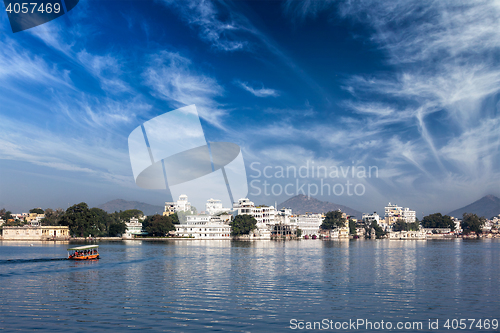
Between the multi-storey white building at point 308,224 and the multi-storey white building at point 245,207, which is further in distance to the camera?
the multi-storey white building at point 308,224

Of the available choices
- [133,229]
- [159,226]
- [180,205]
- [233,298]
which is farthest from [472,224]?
[233,298]

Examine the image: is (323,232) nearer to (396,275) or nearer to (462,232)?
(462,232)

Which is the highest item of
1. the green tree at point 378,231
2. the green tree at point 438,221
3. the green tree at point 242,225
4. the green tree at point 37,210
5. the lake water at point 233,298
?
the green tree at point 37,210

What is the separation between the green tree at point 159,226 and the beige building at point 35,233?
1983 cm

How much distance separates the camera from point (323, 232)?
13938cm

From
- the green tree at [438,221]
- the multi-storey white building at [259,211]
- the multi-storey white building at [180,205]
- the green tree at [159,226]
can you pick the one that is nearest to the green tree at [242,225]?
the multi-storey white building at [259,211]

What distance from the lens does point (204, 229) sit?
100 metres

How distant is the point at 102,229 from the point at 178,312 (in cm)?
9147

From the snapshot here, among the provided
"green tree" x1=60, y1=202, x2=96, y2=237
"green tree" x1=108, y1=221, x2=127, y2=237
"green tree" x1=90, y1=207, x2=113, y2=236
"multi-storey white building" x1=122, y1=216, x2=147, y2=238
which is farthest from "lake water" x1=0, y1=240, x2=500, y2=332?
"multi-storey white building" x1=122, y1=216, x2=147, y2=238

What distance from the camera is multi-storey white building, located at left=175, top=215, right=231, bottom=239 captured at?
99.8 m

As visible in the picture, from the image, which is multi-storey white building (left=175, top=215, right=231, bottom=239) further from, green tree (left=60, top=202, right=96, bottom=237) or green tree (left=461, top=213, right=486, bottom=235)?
green tree (left=461, top=213, right=486, bottom=235)

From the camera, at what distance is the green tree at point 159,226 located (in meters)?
98.8

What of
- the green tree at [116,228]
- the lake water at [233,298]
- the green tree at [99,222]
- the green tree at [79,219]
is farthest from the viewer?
the green tree at [116,228]

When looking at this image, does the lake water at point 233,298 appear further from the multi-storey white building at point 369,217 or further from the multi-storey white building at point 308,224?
the multi-storey white building at point 369,217
